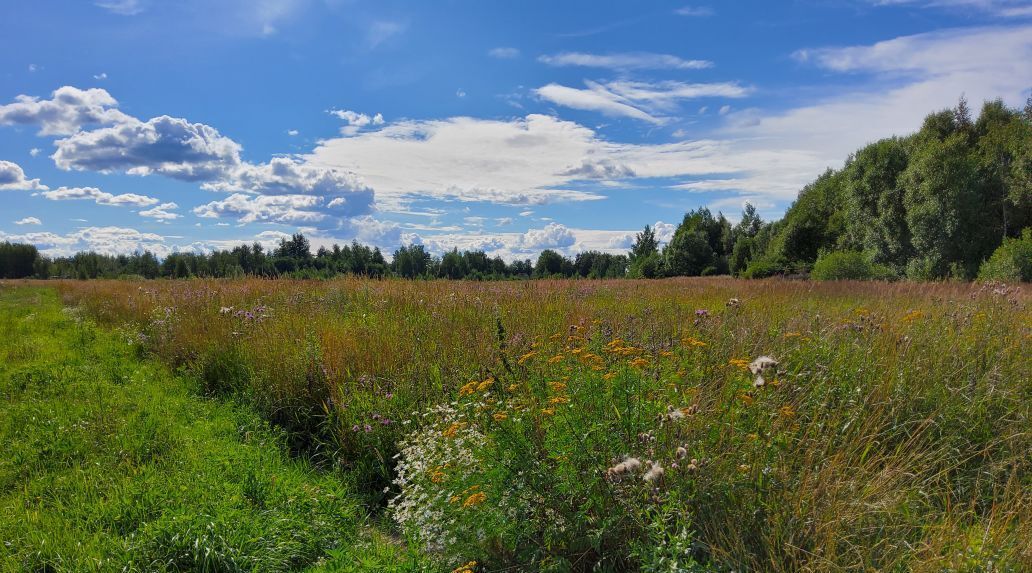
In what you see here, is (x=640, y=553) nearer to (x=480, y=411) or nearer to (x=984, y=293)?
(x=480, y=411)

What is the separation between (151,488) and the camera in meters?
3.41

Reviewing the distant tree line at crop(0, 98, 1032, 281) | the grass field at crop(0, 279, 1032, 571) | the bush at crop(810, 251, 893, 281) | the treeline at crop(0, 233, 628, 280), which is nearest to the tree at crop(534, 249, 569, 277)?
the treeline at crop(0, 233, 628, 280)

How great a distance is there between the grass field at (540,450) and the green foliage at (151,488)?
0.02 m

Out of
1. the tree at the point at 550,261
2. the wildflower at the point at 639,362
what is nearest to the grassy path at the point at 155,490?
the wildflower at the point at 639,362

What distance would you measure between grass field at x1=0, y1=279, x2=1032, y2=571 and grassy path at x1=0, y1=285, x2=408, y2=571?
0.02m

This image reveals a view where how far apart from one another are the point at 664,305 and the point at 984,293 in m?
4.88

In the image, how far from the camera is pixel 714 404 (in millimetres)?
3076

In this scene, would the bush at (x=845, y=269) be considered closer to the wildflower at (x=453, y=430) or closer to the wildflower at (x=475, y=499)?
the wildflower at (x=453, y=430)

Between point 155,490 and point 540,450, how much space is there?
104 inches

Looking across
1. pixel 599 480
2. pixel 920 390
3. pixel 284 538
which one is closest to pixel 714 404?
pixel 599 480

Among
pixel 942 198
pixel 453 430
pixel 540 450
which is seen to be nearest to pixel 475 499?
pixel 540 450

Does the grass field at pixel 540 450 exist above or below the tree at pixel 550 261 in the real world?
below

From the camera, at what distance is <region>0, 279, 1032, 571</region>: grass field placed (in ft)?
7.77

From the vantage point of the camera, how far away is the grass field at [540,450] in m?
2.37
